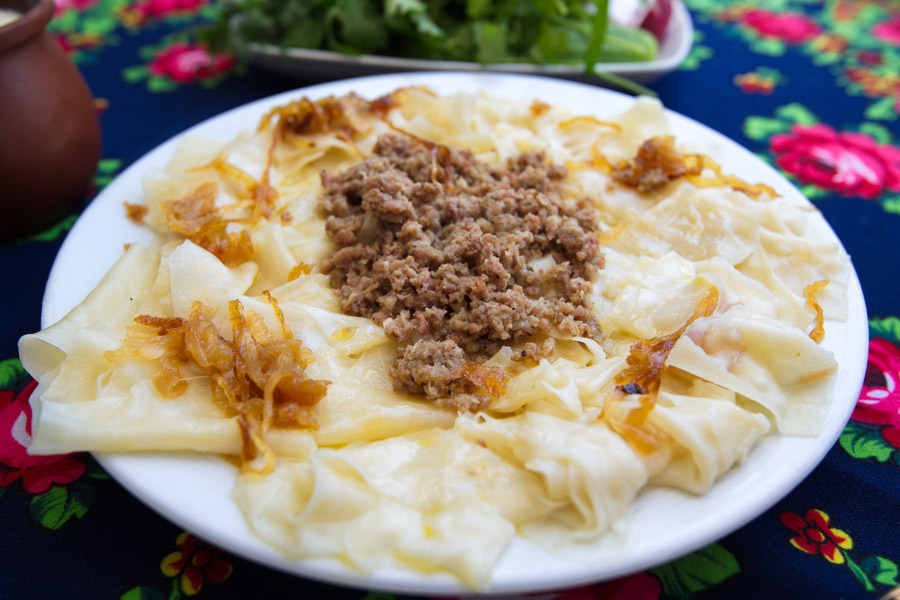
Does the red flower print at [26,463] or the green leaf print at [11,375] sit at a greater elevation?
the green leaf print at [11,375]

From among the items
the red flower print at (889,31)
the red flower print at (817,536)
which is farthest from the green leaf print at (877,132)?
the red flower print at (817,536)

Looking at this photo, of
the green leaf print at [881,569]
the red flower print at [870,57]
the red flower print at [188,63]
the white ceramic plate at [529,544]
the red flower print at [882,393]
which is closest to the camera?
the white ceramic plate at [529,544]

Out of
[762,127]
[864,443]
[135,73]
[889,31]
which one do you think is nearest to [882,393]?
[864,443]

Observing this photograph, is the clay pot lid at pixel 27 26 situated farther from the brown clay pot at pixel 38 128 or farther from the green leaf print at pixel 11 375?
the green leaf print at pixel 11 375

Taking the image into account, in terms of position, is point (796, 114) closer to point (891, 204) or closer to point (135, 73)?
point (891, 204)

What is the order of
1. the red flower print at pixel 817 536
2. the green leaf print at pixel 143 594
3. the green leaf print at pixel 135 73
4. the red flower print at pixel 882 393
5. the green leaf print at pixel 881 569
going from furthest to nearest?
the green leaf print at pixel 135 73 < the red flower print at pixel 882 393 < the red flower print at pixel 817 536 < the green leaf print at pixel 881 569 < the green leaf print at pixel 143 594

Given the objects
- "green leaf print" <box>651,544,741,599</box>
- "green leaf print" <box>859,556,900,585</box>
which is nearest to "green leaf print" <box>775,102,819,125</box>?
"green leaf print" <box>859,556,900,585</box>
